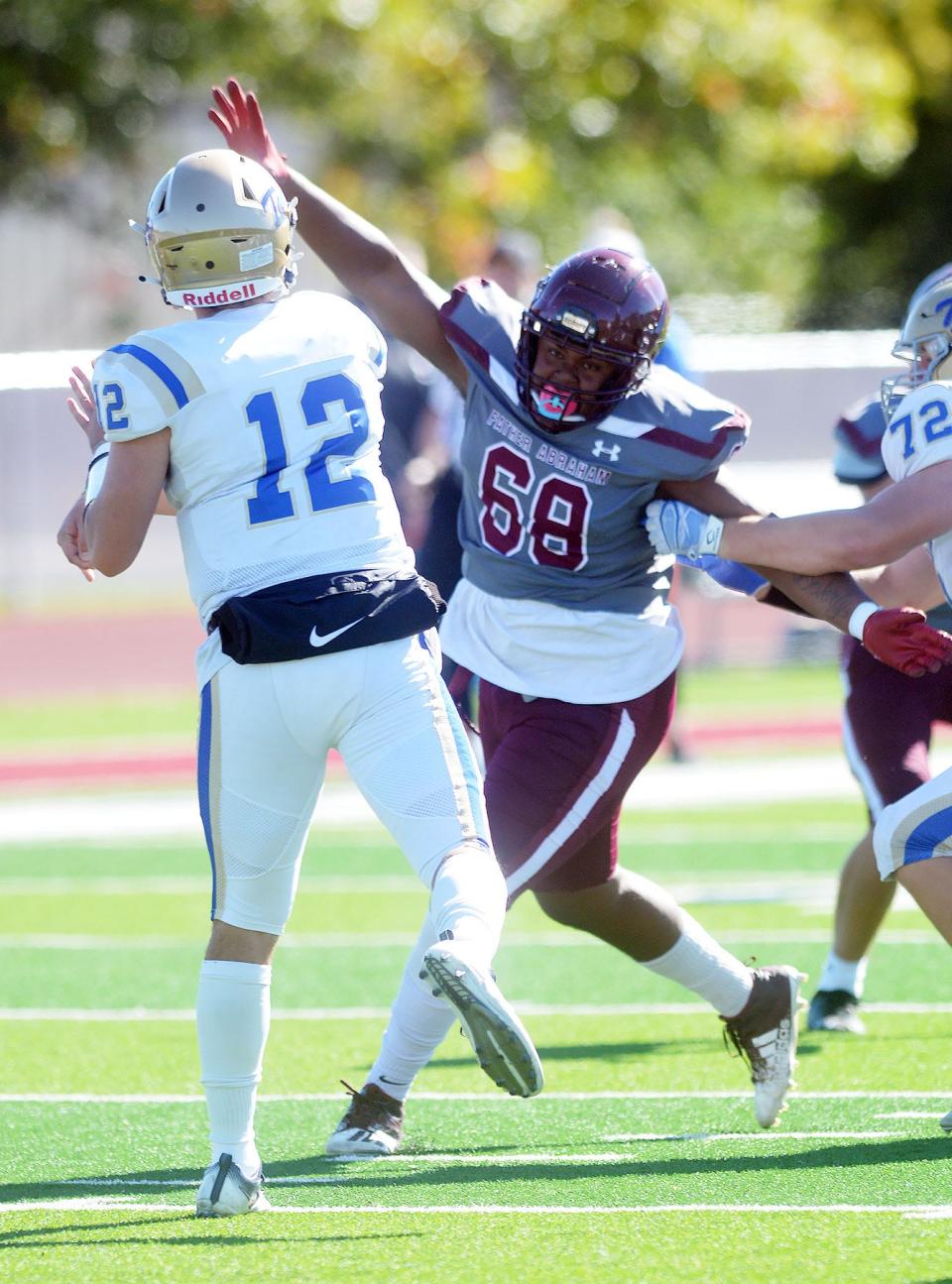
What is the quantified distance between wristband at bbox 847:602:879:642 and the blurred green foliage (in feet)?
51.3

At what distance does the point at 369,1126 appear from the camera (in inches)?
167

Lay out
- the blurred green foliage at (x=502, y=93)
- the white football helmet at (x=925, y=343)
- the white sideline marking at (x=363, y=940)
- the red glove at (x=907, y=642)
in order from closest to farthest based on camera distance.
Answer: the red glove at (x=907, y=642)
the white football helmet at (x=925, y=343)
the white sideline marking at (x=363, y=940)
the blurred green foliage at (x=502, y=93)

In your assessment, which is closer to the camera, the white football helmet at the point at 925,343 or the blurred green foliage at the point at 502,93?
the white football helmet at the point at 925,343

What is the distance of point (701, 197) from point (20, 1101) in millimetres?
19692

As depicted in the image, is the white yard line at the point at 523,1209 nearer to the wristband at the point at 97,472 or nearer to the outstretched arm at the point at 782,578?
the outstretched arm at the point at 782,578

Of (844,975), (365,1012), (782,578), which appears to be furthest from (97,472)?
(844,975)

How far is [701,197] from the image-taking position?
23.1m

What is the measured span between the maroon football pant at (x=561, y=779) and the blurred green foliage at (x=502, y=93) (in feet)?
50.6

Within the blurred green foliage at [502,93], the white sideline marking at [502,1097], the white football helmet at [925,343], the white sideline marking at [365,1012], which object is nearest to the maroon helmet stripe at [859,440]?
the white football helmet at [925,343]

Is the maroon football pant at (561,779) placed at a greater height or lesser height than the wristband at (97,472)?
lesser

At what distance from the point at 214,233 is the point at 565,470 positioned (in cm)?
96

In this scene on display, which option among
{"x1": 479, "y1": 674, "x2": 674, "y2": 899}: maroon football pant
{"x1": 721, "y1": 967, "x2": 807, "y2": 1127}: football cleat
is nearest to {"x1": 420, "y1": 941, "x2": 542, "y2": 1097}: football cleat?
{"x1": 479, "y1": 674, "x2": 674, "y2": 899}: maroon football pant

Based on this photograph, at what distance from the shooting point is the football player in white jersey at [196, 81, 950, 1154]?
13.7 ft

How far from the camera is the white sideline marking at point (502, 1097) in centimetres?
459
